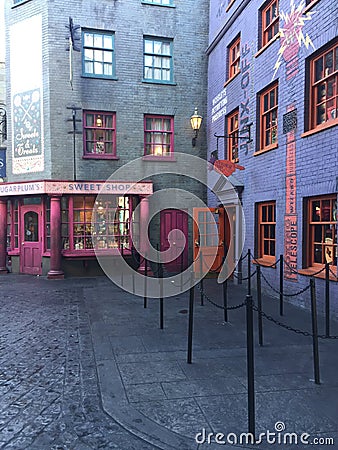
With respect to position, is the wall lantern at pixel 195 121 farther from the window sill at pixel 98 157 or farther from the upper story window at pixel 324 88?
the upper story window at pixel 324 88

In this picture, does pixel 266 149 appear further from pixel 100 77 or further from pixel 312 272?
pixel 100 77

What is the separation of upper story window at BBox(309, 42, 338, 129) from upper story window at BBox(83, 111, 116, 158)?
24.3 feet

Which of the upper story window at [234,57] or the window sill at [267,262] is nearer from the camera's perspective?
the window sill at [267,262]

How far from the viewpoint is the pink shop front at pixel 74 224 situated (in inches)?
495

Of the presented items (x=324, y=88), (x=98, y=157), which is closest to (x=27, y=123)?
(x=98, y=157)

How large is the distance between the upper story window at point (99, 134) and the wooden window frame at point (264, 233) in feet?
19.4

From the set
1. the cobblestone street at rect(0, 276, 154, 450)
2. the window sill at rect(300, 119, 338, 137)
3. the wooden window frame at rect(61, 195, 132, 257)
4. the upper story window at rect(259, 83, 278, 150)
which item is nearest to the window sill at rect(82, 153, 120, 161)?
the wooden window frame at rect(61, 195, 132, 257)

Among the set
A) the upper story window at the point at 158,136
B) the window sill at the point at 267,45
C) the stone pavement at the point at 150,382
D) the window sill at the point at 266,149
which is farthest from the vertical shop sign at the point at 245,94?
Answer: the stone pavement at the point at 150,382

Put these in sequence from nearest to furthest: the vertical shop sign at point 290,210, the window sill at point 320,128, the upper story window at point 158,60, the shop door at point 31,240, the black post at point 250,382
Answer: the black post at point 250,382, the window sill at point 320,128, the vertical shop sign at point 290,210, the shop door at point 31,240, the upper story window at point 158,60

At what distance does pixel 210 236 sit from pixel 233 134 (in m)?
3.35

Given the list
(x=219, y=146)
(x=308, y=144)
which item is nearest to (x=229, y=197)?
(x=219, y=146)

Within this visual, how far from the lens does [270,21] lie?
991 cm

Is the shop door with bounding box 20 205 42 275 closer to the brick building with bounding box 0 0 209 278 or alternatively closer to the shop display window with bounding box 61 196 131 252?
the brick building with bounding box 0 0 209 278

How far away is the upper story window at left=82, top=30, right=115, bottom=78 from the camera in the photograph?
1338 cm
